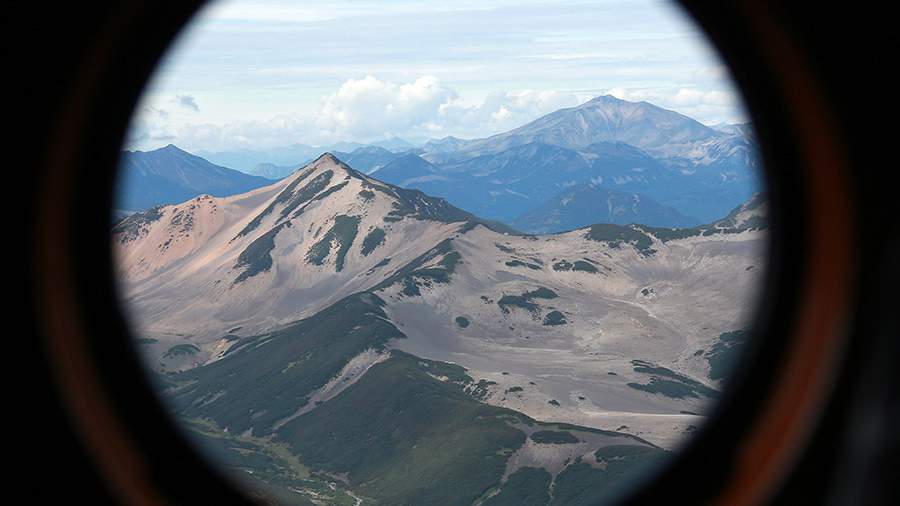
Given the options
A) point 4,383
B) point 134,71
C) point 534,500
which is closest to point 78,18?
point 134,71

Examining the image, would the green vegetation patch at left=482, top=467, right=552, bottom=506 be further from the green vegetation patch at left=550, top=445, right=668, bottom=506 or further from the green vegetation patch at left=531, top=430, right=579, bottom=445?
the green vegetation patch at left=531, top=430, right=579, bottom=445

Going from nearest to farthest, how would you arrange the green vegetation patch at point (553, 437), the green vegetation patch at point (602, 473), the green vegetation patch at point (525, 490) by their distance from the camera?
the green vegetation patch at point (602, 473) → the green vegetation patch at point (525, 490) → the green vegetation patch at point (553, 437)

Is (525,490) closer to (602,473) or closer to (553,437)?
(602,473)

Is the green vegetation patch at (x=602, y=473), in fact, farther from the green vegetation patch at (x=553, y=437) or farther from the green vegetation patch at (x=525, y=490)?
the green vegetation patch at (x=553, y=437)

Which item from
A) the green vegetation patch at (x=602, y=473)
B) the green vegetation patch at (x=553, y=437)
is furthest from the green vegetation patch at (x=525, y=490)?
the green vegetation patch at (x=553, y=437)

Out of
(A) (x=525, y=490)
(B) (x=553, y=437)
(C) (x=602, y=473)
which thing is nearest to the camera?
(C) (x=602, y=473)

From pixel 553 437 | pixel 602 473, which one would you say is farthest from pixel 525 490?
pixel 553 437

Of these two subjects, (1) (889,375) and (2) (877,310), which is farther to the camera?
(2) (877,310)

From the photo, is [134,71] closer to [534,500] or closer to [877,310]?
[877,310]

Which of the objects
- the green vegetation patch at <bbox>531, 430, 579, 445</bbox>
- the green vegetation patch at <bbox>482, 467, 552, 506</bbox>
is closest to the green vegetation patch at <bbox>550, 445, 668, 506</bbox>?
the green vegetation patch at <bbox>482, 467, 552, 506</bbox>
